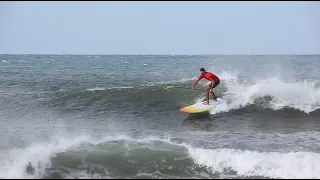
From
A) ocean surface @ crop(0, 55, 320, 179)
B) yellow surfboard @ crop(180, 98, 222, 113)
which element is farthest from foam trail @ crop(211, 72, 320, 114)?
yellow surfboard @ crop(180, 98, 222, 113)

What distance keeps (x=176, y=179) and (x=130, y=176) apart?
3.39ft

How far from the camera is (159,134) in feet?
40.6

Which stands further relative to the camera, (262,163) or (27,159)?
(262,163)

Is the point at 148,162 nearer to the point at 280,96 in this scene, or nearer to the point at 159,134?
the point at 159,134

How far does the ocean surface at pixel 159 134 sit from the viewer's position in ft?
27.9

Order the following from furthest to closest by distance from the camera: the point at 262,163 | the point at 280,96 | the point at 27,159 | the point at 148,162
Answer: the point at 280,96 → the point at 148,162 → the point at 262,163 → the point at 27,159

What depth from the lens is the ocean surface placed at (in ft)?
27.9

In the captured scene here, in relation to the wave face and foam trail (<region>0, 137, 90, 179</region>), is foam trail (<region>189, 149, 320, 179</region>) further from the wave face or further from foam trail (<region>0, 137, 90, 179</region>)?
foam trail (<region>0, 137, 90, 179</region>)

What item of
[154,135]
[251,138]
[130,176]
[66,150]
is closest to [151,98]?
[154,135]

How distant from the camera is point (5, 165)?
8195 mm

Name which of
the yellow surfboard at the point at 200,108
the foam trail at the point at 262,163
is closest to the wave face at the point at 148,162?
the foam trail at the point at 262,163

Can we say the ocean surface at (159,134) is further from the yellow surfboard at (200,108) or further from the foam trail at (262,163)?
the yellow surfboard at (200,108)

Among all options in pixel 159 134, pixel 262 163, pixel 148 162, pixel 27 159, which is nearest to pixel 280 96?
pixel 159 134

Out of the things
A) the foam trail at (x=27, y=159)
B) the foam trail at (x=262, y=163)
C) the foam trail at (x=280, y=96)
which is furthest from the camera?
the foam trail at (x=280, y=96)
